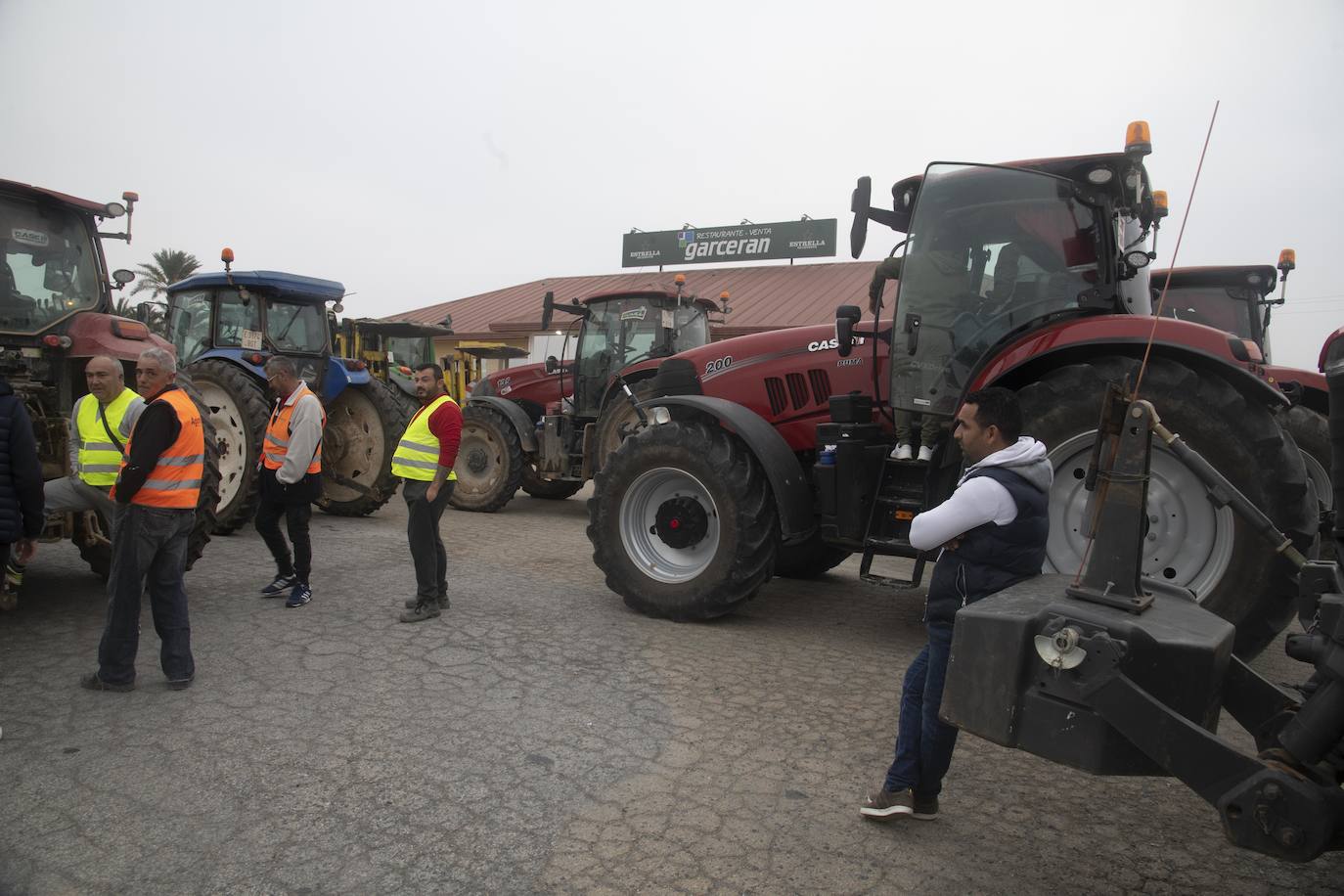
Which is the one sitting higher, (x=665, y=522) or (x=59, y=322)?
(x=59, y=322)

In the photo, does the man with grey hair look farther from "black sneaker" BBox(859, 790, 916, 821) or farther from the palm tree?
the palm tree

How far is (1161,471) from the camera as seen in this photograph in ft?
14.0

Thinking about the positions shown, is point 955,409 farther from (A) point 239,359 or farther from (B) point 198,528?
(A) point 239,359

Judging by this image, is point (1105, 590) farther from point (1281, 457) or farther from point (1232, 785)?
point (1281, 457)

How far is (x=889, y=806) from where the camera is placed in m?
2.99

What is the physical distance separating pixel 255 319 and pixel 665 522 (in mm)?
5529

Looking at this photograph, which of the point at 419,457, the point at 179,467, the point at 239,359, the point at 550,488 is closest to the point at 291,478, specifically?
the point at 419,457

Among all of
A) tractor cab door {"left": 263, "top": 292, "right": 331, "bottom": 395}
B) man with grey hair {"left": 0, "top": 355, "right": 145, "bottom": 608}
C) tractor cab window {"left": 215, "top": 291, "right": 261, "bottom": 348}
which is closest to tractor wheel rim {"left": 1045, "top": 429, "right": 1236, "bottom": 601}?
man with grey hair {"left": 0, "top": 355, "right": 145, "bottom": 608}

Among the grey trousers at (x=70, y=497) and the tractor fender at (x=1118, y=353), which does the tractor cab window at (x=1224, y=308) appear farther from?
Result: the grey trousers at (x=70, y=497)

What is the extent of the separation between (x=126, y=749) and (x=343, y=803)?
1.06m

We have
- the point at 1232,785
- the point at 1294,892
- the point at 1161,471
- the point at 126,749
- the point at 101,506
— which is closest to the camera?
the point at 1232,785

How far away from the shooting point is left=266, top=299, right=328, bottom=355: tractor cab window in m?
8.95

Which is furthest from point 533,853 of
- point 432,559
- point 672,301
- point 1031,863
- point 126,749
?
point 672,301

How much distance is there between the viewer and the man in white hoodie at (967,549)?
2818mm
